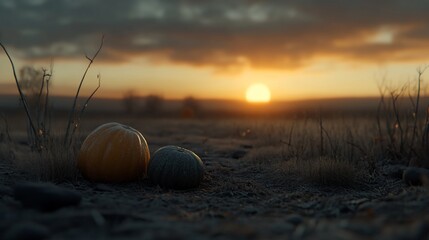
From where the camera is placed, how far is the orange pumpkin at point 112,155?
6145 millimetres

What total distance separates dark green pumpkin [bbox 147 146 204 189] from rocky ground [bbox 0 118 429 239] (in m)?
0.14

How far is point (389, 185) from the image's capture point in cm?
662

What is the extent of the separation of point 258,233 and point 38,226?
1.78 meters

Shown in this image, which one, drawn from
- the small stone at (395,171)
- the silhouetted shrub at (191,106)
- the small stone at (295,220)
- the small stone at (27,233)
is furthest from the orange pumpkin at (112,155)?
the silhouetted shrub at (191,106)

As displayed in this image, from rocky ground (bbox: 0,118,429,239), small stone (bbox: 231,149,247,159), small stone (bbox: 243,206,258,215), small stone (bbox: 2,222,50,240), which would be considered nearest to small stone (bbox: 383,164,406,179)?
rocky ground (bbox: 0,118,429,239)

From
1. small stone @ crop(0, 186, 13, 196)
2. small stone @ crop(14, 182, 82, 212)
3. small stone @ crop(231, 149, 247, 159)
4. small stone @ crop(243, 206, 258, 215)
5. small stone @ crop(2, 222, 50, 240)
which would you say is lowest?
small stone @ crop(231, 149, 247, 159)

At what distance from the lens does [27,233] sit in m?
3.57

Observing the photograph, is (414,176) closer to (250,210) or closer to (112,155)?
(250,210)

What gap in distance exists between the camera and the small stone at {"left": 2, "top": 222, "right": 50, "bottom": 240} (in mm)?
3559

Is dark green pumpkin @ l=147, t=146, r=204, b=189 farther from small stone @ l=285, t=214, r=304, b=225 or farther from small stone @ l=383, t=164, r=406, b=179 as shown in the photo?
small stone @ l=383, t=164, r=406, b=179

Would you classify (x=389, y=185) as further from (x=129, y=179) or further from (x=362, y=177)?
(x=129, y=179)

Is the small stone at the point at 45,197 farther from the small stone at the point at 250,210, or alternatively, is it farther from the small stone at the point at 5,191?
the small stone at the point at 250,210

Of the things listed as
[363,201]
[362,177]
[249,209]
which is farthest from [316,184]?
[249,209]

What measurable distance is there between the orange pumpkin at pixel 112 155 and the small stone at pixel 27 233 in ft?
8.17
